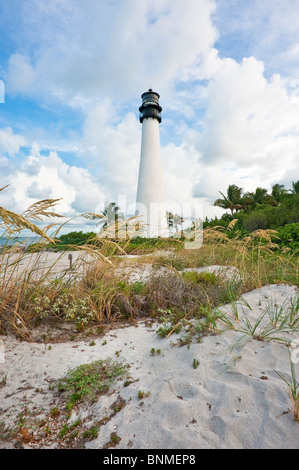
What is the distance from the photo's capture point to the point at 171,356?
92.8 inches

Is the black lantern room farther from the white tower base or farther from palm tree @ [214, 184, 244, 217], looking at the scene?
palm tree @ [214, 184, 244, 217]

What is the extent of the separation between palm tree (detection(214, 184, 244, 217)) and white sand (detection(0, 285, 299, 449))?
2580 cm

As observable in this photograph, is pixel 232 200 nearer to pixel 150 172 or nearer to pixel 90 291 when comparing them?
pixel 150 172

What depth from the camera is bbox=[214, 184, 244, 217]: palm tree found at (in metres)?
26.4

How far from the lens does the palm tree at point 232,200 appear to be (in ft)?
86.5

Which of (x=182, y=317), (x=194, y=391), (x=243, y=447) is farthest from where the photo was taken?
(x=182, y=317)

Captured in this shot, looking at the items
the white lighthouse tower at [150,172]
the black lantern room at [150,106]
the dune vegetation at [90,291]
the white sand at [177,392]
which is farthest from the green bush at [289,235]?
the black lantern room at [150,106]

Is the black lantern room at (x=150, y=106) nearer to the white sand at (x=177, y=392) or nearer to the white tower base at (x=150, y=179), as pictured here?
the white tower base at (x=150, y=179)

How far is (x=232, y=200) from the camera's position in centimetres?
2683

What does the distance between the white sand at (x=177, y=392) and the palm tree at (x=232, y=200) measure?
84.6ft

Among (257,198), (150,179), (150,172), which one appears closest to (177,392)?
(150,179)

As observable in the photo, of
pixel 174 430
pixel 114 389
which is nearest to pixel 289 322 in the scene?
pixel 174 430

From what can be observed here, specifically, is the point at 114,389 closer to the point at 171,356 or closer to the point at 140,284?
the point at 171,356
